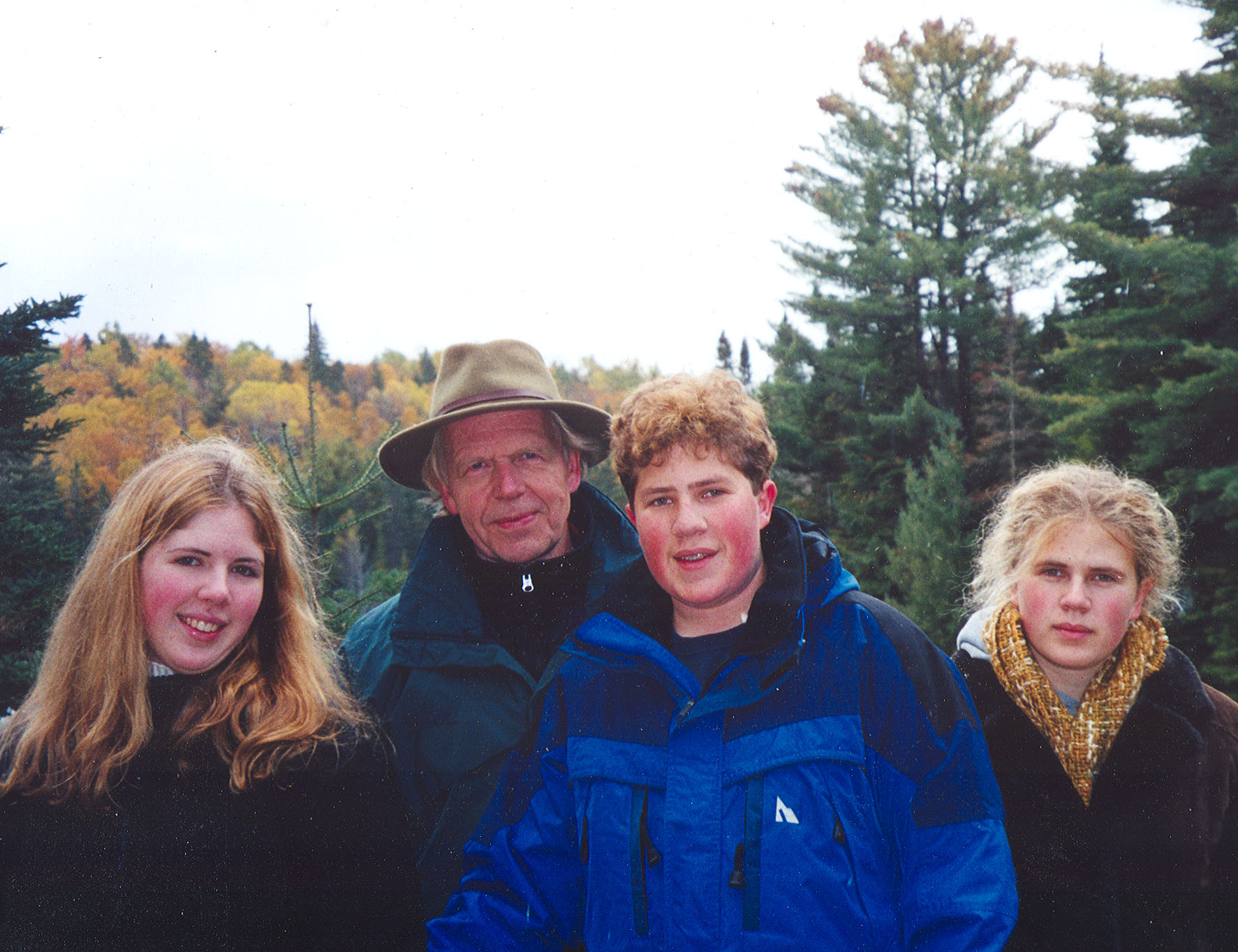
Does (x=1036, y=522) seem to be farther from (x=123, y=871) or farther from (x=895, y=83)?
(x=895, y=83)

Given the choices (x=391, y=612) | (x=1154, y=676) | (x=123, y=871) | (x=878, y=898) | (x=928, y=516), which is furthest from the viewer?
(x=928, y=516)

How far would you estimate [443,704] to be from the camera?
2.64 meters

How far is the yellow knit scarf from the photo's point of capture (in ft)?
8.13

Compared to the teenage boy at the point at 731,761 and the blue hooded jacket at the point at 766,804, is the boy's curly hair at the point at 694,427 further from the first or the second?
the blue hooded jacket at the point at 766,804

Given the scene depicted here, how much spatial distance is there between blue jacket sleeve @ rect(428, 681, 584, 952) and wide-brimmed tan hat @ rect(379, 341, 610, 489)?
1.32m

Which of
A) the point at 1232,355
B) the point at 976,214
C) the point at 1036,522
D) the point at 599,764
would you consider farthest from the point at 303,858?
the point at 976,214

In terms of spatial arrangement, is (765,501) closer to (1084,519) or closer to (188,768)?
(1084,519)

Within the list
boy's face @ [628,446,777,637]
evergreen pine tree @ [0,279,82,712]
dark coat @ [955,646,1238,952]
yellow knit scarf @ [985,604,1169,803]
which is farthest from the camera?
evergreen pine tree @ [0,279,82,712]

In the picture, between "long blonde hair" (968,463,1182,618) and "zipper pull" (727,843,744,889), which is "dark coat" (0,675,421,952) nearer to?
"zipper pull" (727,843,744,889)

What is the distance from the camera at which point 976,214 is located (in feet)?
77.4

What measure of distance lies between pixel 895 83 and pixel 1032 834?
82.4 feet

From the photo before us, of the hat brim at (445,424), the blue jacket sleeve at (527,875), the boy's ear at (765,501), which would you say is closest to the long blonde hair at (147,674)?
the blue jacket sleeve at (527,875)

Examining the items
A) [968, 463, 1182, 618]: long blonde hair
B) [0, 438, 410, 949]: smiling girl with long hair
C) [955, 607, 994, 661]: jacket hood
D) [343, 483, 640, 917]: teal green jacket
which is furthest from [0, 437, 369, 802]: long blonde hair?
[968, 463, 1182, 618]: long blonde hair

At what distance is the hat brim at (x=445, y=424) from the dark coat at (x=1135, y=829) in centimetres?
172
